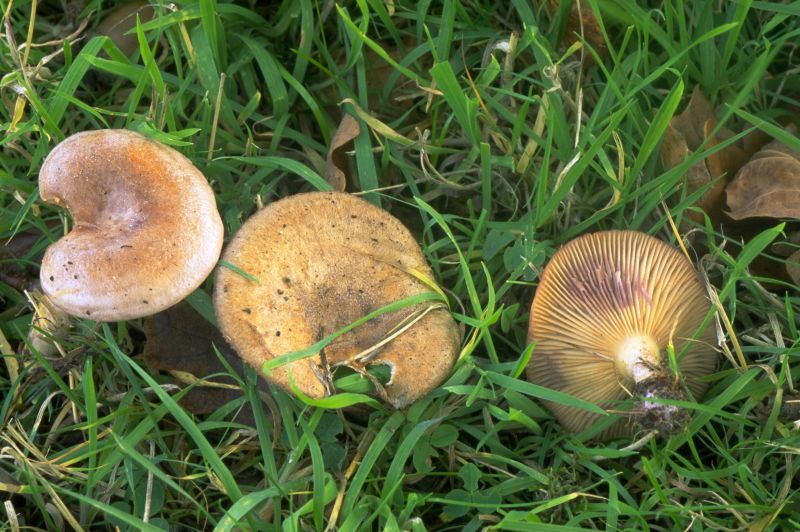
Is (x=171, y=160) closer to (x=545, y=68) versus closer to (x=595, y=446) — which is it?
(x=545, y=68)

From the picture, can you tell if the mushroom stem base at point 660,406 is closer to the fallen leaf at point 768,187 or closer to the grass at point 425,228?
the grass at point 425,228

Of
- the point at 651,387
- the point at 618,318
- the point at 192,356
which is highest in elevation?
the point at 618,318

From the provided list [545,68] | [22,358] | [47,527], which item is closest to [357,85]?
[545,68]

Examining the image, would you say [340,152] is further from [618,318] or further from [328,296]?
[618,318]

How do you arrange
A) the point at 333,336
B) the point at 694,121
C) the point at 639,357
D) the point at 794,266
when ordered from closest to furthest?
the point at 333,336
the point at 639,357
the point at 794,266
the point at 694,121

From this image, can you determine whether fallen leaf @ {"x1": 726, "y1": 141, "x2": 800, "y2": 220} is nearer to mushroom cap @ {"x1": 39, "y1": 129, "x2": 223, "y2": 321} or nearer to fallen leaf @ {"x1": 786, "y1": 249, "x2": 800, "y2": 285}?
fallen leaf @ {"x1": 786, "y1": 249, "x2": 800, "y2": 285}

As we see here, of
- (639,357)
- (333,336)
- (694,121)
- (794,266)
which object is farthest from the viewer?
(694,121)

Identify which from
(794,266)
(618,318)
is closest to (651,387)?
(618,318)

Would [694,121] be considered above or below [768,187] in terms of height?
above
